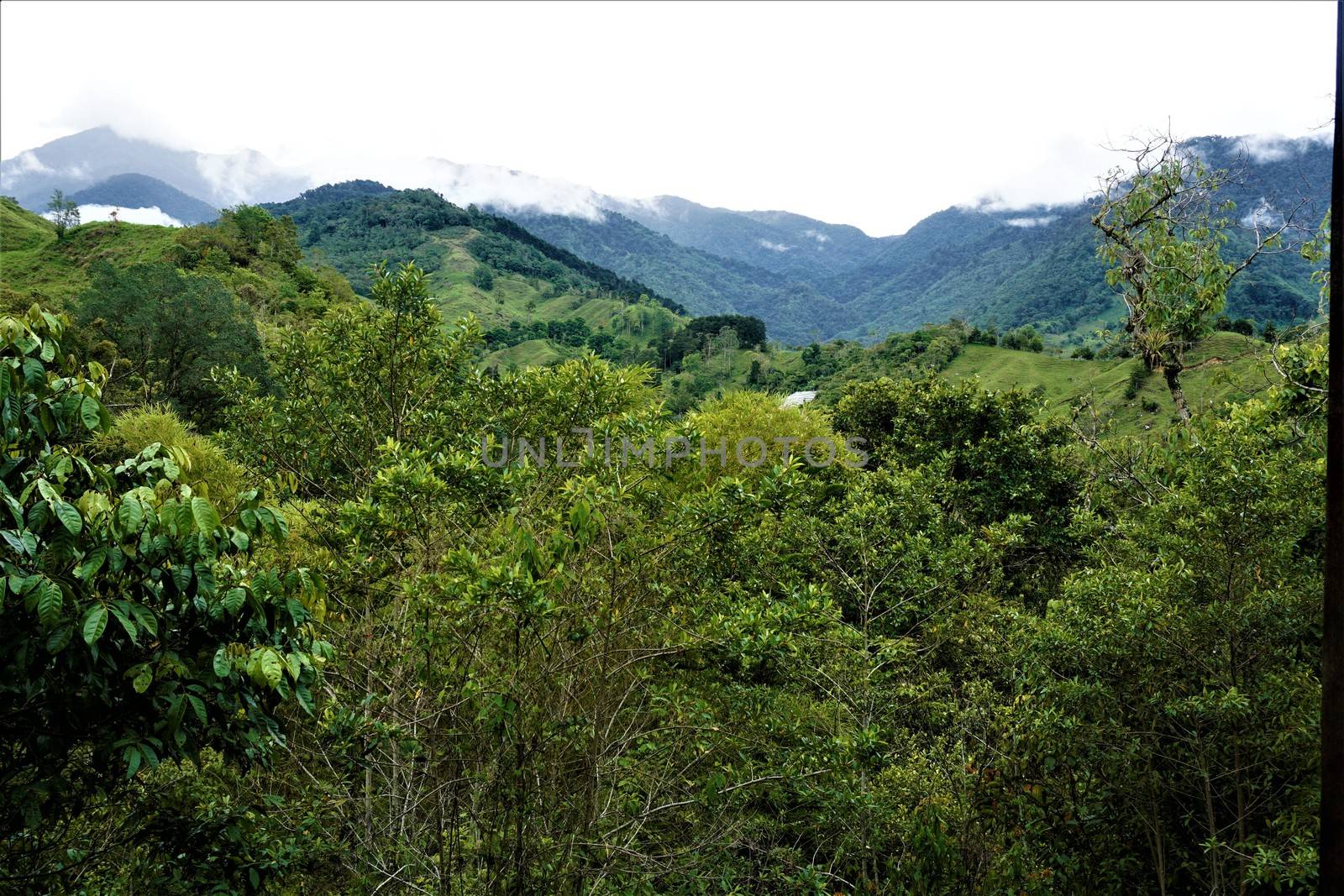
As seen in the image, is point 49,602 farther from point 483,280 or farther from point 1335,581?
point 483,280

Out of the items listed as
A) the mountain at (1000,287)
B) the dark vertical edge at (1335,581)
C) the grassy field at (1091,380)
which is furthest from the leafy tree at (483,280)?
the dark vertical edge at (1335,581)

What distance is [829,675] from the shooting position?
267 inches

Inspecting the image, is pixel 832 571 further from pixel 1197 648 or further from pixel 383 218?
pixel 383 218

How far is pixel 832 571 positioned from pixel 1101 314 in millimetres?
106882

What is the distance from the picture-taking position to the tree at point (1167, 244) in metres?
8.21

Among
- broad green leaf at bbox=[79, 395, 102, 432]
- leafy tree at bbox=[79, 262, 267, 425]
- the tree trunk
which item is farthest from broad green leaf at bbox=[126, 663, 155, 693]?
leafy tree at bbox=[79, 262, 267, 425]

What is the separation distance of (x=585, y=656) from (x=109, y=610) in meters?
3.03

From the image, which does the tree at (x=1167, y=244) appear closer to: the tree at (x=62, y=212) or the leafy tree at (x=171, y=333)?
the leafy tree at (x=171, y=333)

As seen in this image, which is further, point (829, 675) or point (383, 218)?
point (383, 218)

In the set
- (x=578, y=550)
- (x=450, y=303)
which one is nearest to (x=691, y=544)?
(x=578, y=550)

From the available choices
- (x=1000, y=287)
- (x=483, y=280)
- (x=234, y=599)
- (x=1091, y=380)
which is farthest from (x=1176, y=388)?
(x=1000, y=287)

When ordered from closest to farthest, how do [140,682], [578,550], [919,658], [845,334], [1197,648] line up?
1. [140,682]
2. [578,550]
3. [1197,648]
4. [919,658]
5. [845,334]

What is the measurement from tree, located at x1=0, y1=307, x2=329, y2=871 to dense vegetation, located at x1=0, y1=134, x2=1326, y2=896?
16 millimetres

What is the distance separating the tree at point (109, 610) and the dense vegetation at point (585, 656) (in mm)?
16
